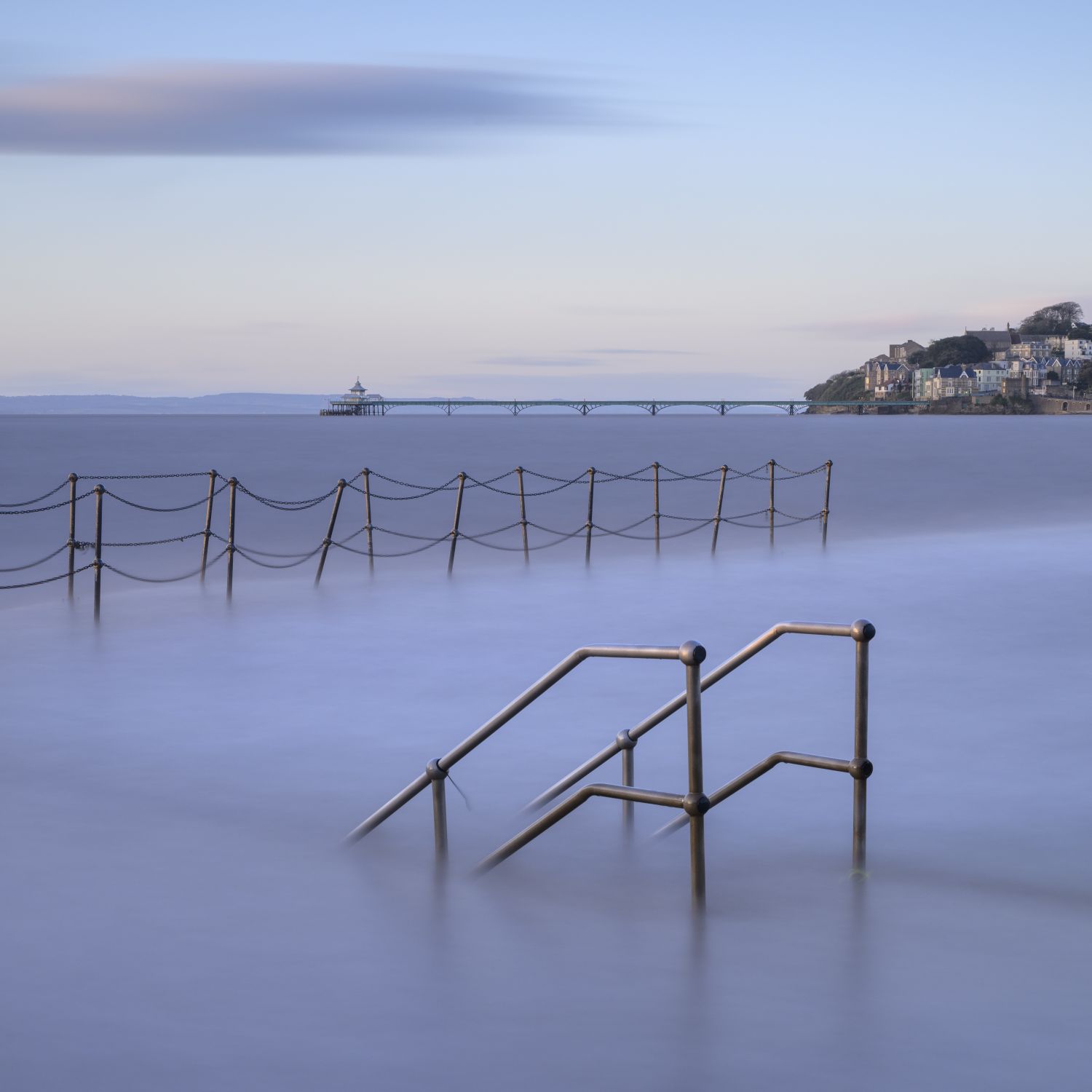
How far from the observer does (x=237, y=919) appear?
6391 mm

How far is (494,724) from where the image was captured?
629 centimetres

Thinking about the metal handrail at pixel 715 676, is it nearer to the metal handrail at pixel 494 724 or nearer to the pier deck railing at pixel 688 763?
the pier deck railing at pixel 688 763

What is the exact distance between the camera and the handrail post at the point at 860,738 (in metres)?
6.11

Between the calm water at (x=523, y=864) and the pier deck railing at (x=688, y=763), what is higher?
the pier deck railing at (x=688, y=763)

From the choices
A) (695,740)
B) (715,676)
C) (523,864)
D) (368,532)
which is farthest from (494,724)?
(368,532)

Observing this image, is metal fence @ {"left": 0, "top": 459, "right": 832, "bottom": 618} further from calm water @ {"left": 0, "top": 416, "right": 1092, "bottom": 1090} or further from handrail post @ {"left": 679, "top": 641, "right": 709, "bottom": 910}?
handrail post @ {"left": 679, "top": 641, "right": 709, "bottom": 910}

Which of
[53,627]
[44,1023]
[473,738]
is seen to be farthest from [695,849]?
[53,627]

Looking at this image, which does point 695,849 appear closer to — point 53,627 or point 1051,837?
point 1051,837

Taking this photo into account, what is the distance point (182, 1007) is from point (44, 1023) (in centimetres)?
53

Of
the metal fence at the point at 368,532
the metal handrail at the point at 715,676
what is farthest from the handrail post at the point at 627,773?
the metal fence at the point at 368,532

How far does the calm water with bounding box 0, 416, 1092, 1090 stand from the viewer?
5.05m

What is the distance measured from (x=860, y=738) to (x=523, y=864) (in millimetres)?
1911

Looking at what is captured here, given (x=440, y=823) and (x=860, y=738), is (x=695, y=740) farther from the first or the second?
(x=440, y=823)

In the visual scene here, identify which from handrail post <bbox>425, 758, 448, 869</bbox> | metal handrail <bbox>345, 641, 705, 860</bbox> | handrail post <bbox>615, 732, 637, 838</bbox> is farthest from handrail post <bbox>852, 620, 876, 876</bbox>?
handrail post <bbox>425, 758, 448, 869</bbox>
